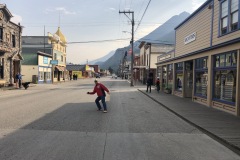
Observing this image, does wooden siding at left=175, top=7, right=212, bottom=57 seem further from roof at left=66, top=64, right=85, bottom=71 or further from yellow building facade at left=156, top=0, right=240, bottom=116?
roof at left=66, top=64, right=85, bottom=71

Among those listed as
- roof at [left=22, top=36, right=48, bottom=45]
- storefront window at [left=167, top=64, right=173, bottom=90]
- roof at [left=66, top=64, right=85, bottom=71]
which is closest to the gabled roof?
storefront window at [left=167, top=64, right=173, bottom=90]

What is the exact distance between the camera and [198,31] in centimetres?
1603

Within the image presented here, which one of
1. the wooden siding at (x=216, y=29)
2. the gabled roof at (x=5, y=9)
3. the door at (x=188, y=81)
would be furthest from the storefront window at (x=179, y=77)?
the gabled roof at (x=5, y=9)

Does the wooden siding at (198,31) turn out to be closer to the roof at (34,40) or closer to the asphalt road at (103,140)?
the asphalt road at (103,140)

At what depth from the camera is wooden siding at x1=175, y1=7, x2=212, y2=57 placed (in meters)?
14.5

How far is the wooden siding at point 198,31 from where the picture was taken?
1445 centimetres

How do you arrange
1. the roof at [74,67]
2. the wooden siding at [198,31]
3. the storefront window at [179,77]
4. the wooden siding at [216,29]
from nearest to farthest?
1. the wooden siding at [216,29]
2. the wooden siding at [198,31]
3. the storefront window at [179,77]
4. the roof at [74,67]

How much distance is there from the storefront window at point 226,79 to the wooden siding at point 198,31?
6.92 feet

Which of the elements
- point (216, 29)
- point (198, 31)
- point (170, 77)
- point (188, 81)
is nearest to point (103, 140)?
point (216, 29)

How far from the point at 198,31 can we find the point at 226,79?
5098 mm

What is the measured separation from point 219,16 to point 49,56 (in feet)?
131

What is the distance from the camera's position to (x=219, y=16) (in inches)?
505

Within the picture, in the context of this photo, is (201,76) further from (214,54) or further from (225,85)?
(225,85)

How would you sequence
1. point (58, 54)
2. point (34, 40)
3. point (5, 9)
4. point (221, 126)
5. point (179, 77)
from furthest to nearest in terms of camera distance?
point (58, 54) → point (34, 40) → point (5, 9) → point (179, 77) → point (221, 126)
